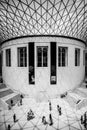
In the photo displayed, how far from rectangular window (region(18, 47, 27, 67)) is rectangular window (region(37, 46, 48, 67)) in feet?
7.51

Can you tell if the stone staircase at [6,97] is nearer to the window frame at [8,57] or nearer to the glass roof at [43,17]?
the window frame at [8,57]

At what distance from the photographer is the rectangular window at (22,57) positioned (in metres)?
13.9

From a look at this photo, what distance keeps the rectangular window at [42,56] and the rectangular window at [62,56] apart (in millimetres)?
2194

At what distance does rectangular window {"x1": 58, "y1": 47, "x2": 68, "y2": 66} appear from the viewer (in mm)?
13629

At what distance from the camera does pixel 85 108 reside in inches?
375

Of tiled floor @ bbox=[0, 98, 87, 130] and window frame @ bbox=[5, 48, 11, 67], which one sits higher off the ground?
window frame @ bbox=[5, 48, 11, 67]

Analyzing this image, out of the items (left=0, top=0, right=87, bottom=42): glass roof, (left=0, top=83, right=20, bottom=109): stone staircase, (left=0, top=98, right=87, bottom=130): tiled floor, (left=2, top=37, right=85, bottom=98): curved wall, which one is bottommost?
(left=0, top=98, right=87, bottom=130): tiled floor

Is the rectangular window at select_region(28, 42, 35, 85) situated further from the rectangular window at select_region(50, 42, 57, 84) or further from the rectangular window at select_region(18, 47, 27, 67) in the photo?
the rectangular window at select_region(50, 42, 57, 84)

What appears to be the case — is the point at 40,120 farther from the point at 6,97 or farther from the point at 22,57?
the point at 22,57

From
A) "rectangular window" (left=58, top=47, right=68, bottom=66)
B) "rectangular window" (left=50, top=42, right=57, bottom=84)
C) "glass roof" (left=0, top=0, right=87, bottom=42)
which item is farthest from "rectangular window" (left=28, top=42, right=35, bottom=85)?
"rectangular window" (left=58, top=47, right=68, bottom=66)

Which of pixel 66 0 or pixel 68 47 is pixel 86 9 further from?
pixel 68 47

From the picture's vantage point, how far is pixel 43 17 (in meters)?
11.2

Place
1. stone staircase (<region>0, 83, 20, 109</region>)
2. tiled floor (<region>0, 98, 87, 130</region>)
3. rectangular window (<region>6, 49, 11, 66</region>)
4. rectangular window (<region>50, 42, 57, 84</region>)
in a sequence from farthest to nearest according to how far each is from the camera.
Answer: rectangular window (<region>6, 49, 11, 66</region>) → rectangular window (<region>50, 42, 57, 84</region>) → stone staircase (<region>0, 83, 20, 109</region>) → tiled floor (<region>0, 98, 87, 130</region>)

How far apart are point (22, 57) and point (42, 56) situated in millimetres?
3546
